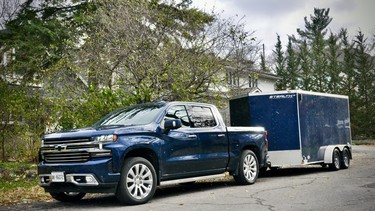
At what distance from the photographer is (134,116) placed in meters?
9.69

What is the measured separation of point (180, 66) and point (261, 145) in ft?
17.3

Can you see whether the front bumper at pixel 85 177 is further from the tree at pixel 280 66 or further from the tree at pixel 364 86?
the tree at pixel 280 66

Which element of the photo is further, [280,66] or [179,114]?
[280,66]

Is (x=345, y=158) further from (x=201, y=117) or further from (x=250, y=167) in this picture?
(x=201, y=117)

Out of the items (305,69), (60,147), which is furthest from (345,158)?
(305,69)

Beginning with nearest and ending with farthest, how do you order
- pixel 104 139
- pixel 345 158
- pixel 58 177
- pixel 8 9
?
pixel 104 139 → pixel 58 177 → pixel 345 158 → pixel 8 9

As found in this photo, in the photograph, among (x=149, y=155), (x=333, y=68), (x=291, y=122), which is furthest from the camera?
(x=333, y=68)

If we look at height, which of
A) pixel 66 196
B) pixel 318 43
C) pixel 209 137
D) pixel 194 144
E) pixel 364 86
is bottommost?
pixel 66 196

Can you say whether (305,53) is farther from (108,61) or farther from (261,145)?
(261,145)

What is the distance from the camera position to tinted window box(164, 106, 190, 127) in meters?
9.78

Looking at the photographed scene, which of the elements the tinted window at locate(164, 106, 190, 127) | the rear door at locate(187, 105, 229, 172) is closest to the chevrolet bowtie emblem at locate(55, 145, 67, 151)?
the tinted window at locate(164, 106, 190, 127)

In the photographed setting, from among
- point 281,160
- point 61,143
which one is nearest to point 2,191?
point 61,143

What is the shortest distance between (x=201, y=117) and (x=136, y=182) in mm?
2669

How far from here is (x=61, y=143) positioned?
855 cm
